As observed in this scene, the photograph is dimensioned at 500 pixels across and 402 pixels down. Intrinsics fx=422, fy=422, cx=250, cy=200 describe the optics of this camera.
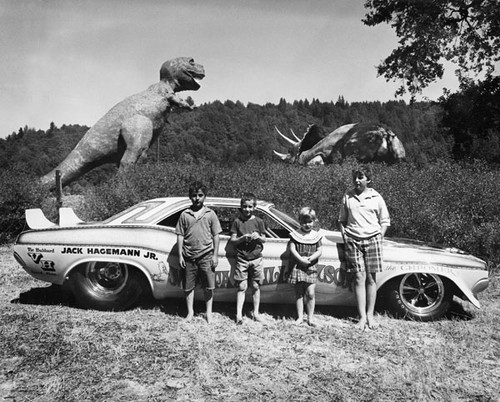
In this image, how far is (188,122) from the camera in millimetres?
65938

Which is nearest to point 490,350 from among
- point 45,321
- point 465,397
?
point 465,397

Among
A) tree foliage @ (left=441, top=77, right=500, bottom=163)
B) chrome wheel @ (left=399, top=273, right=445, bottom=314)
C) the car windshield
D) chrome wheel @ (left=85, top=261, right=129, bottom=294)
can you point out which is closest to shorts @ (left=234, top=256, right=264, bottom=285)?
the car windshield

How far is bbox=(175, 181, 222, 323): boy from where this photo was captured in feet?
14.3

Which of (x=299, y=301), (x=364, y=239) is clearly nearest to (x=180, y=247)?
(x=299, y=301)

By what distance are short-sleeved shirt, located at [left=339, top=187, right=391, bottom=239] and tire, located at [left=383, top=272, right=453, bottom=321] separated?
72 cm

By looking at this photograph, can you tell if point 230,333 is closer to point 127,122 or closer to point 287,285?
point 287,285

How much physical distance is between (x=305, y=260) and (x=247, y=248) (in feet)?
2.01

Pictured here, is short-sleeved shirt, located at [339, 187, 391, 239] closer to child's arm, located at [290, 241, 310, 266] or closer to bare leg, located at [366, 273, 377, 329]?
bare leg, located at [366, 273, 377, 329]

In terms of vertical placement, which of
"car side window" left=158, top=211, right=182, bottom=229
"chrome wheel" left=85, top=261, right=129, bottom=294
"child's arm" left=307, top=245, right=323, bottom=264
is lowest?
"chrome wheel" left=85, top=261, right=129, bottom=294

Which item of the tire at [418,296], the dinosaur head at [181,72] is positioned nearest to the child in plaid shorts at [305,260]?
the tire at [418,296]

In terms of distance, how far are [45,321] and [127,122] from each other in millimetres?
6588

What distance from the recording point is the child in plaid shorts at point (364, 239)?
14.1 ft

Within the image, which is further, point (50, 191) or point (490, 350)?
point (50, 191)

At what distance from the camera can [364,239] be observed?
14.2 feet
